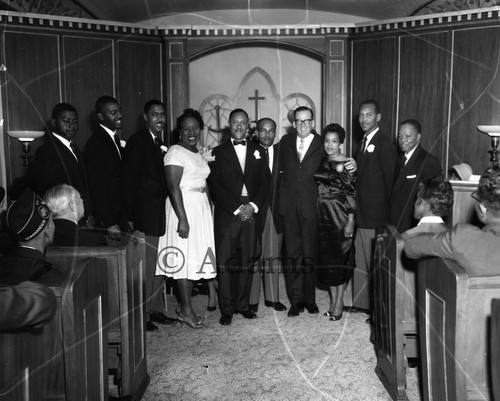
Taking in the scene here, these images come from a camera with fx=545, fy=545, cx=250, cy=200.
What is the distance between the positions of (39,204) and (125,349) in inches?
42.6

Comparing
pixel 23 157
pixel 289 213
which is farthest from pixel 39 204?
pixel 23 157

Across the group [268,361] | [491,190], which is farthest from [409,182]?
[491,190]

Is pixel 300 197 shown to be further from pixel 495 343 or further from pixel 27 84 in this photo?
pixel 27 84

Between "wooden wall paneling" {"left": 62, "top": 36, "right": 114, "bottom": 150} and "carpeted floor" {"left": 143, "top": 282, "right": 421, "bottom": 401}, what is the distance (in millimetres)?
3129

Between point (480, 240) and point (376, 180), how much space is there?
2.15 m

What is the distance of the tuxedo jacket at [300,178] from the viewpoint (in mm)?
4449

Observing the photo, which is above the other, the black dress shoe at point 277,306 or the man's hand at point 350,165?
the man's hand at point 350,165

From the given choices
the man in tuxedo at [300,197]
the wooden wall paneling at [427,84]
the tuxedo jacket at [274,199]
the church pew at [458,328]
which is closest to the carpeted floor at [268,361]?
the man in tuxedo at [300,197]

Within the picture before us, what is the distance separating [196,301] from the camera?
5.13 m

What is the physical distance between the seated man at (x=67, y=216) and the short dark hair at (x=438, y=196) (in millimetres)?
1877

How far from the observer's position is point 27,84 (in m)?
6.14

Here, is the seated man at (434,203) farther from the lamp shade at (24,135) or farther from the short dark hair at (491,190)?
the lamp shade at (24,135)

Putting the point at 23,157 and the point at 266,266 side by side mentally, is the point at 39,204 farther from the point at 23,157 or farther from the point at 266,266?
the point at 23,157

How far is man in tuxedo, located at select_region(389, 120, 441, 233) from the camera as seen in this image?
13.7ft
